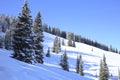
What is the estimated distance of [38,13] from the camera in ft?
143

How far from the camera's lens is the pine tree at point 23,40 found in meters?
27.5

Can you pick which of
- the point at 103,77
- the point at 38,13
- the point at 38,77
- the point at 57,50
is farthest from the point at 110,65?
the point at 38,77

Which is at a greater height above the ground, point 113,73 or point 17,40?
point 17,40

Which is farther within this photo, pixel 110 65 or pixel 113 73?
pixel 110 65

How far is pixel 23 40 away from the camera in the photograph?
1105 inches

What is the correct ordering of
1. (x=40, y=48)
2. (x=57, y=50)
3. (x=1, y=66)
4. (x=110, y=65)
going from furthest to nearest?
1. (x=110, y=65)
2. (x=57, y=50)
3. (x=40, y=48)
4. (x=1, y=66)

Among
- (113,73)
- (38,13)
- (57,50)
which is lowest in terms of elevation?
(113,73)

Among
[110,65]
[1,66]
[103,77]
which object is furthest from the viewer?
[110,65]

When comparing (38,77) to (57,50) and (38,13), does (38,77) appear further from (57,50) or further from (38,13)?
(57,50)

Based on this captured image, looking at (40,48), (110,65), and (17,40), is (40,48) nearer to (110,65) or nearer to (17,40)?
(17,40)

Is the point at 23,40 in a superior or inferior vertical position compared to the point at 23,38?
inferior

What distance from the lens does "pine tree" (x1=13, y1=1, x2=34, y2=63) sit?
1081 inches

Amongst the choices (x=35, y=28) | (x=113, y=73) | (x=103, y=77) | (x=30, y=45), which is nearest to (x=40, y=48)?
(x=35, y=28)

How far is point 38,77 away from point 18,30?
1613 cm
